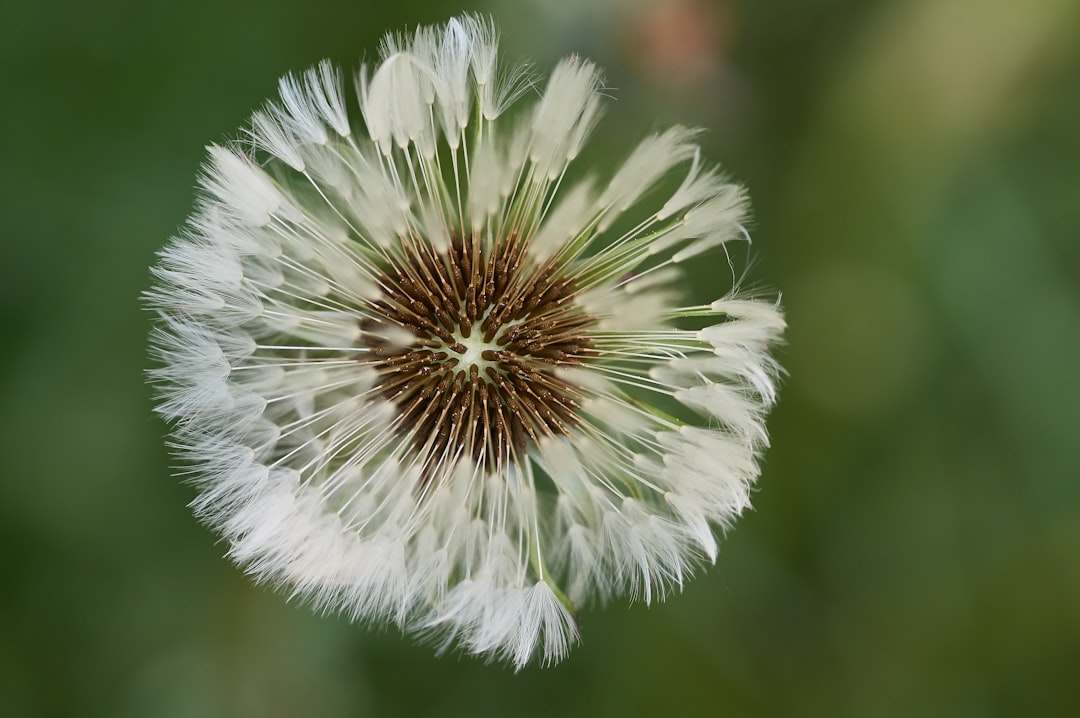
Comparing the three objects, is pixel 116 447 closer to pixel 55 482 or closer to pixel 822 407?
pixel 55 482

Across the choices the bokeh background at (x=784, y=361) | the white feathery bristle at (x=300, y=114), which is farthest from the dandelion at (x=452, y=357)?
the bokeh background at (x=784, y=361)

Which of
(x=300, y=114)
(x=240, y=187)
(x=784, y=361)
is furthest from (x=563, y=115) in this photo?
(x=784, y=361)

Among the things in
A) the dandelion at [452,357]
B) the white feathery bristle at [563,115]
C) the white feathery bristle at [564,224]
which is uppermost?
the white feathery bristle at [563,115]

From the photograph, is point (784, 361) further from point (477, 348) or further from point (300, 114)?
point (300, 114)

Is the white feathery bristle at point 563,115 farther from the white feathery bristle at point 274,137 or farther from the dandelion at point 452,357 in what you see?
the white feathery bristle at point 274,137

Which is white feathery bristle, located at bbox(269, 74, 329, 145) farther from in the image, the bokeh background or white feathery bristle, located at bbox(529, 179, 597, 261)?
the bokeh background

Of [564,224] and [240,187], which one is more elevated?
[564,224]
